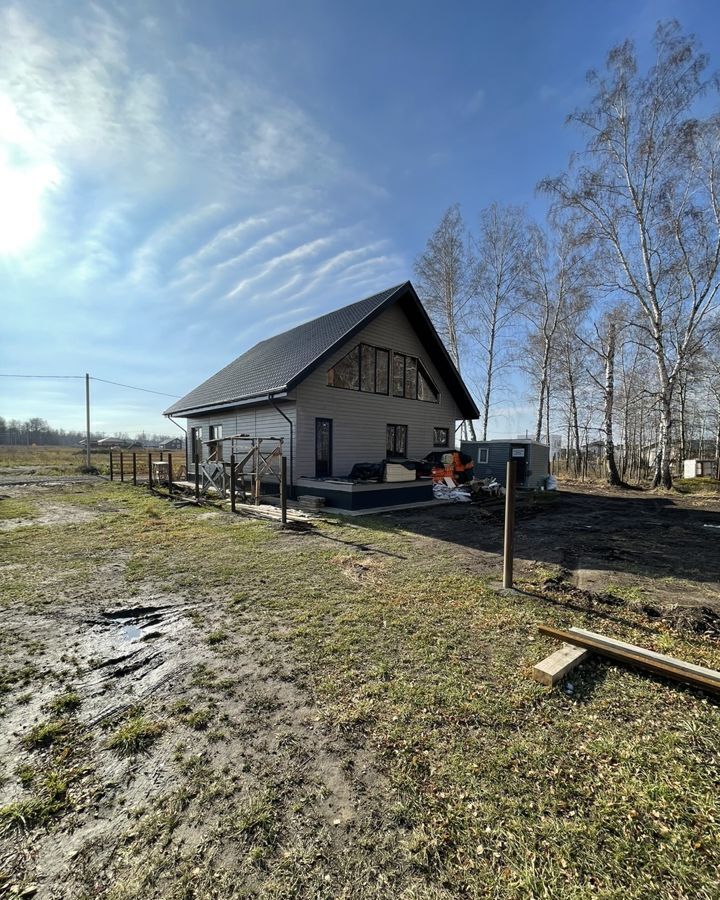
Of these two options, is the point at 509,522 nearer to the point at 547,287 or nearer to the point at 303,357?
the point at 303,357

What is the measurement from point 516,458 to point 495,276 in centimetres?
973

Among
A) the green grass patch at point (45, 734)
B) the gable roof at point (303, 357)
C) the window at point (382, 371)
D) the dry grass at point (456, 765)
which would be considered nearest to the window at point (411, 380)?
the window at point (382, 371)

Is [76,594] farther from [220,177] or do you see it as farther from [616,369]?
[616,369]

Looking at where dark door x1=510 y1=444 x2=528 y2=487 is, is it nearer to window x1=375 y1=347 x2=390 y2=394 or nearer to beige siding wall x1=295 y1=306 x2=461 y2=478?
beige siding wall x1=295 y1=306 x2=461 y2=478

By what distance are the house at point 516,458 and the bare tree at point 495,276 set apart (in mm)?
3734

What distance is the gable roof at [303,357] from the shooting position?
1104cm

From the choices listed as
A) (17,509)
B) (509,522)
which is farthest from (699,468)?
(17,509)

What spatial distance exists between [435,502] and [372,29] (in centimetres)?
1158

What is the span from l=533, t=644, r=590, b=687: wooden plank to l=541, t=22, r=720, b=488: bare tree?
52.5ft

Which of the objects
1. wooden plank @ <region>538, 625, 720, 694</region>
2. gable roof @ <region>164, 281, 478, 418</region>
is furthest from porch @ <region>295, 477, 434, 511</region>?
wooden plank @ <region>538, 625, 720, 694</region>

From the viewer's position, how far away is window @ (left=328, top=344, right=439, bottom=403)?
12047 mm

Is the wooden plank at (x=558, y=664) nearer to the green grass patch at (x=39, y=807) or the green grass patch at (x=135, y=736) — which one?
the green grass patch at (x=135, y=736)

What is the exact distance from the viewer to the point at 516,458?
16.1 m

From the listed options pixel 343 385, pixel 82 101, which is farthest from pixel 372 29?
pixel 343 385
